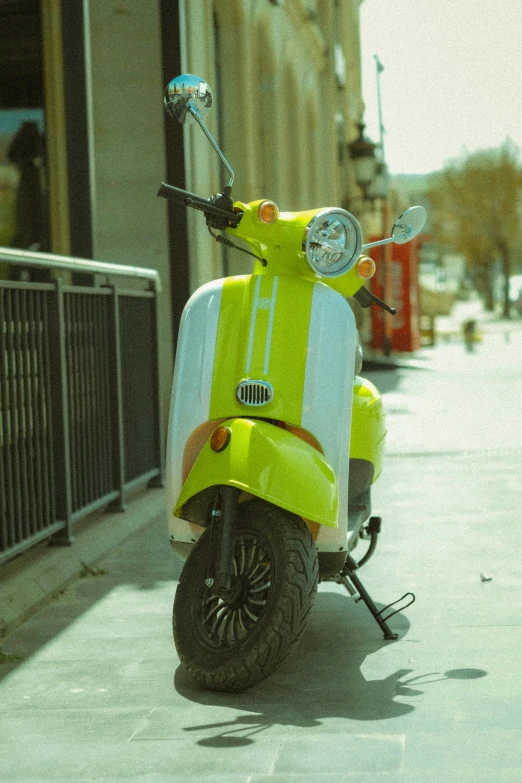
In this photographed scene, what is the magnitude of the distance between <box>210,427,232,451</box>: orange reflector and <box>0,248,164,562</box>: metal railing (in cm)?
143

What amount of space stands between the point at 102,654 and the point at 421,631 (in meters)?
1.14

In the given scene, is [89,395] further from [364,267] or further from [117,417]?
[364,267]

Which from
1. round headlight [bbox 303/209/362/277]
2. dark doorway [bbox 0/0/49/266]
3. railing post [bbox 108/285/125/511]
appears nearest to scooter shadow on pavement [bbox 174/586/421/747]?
round headlight [bbox 303/209/362/277]

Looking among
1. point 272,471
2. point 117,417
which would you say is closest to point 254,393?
point 272,471

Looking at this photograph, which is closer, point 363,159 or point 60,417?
point 60,417

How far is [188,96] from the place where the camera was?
4285 mm

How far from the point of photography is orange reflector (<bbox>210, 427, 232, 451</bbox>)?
407 centimetres

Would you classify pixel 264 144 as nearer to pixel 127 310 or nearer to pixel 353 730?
pixel 127 310

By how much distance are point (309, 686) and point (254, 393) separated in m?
0.94

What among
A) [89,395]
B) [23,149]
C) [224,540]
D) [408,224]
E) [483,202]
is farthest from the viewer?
[483,202]

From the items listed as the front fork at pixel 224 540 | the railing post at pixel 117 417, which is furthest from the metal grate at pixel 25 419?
the front fork at pixel 224 540

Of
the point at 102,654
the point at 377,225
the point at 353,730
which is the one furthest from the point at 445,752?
the point at 377,225

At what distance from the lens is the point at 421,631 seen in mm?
4703

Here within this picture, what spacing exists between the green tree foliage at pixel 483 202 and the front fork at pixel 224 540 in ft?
220
